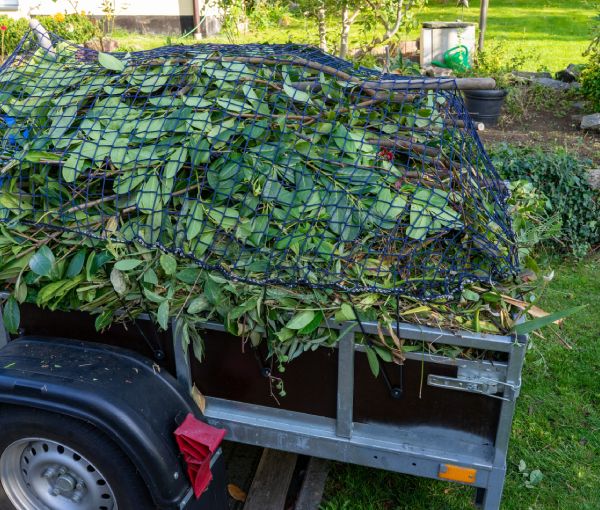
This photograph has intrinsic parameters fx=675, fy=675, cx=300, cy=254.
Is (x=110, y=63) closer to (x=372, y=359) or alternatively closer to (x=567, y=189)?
(x=372, y=359)

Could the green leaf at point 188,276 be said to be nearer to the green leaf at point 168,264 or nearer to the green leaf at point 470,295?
the green leaf at point 168,264

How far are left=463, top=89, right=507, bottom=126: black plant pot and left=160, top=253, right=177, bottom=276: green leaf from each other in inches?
211

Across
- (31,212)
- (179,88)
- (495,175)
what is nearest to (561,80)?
(495,175)

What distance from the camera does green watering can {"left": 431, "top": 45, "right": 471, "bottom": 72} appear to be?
8.70 m

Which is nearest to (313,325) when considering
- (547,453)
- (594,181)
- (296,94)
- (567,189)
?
(296,94)

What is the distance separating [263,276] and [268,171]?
387 millimetres

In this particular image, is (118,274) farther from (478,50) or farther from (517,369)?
(478,50)

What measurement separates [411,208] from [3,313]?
1.52 m

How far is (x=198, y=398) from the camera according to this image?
2.46 m

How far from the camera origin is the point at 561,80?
8688 millimetres

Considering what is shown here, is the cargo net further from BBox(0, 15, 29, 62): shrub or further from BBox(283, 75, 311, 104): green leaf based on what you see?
BBox(0, 15, 29, 62): shrub

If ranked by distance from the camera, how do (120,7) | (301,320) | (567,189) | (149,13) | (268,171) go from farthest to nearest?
(149,13) → (120,7) → (567,189) → (268,171) → (301,320)

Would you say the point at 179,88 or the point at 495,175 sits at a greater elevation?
the point at 179,88

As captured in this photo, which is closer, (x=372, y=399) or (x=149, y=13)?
(x=372, y=399)
